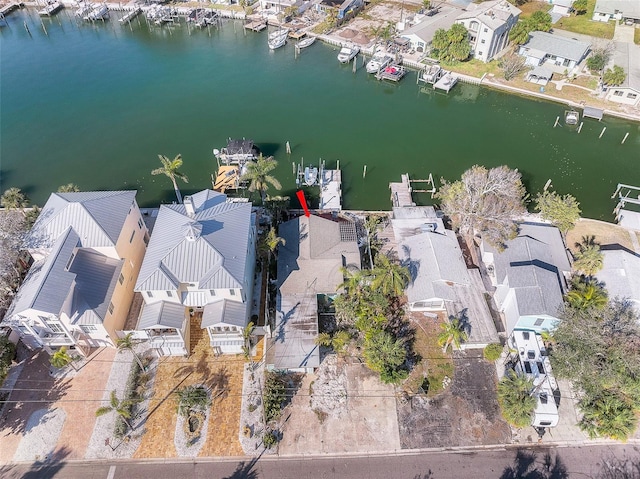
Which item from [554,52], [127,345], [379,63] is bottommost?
[127,345]

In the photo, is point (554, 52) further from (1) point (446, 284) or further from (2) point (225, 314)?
(2) point (225, 314)

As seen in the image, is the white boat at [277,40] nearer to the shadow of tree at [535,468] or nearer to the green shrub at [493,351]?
the green shrub at [493,351]

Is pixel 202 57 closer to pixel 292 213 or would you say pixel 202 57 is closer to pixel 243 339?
pixel 292 213

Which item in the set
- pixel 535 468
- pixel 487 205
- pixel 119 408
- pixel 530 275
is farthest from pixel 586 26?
pixel 119 408

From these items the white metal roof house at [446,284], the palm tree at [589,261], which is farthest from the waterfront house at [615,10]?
the white metal roof house at [446,284]

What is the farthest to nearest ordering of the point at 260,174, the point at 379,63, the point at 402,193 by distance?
the point at 379,63
the point at 402,193
the point at 260,174

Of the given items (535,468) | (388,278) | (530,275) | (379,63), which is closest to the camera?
(535,468)
